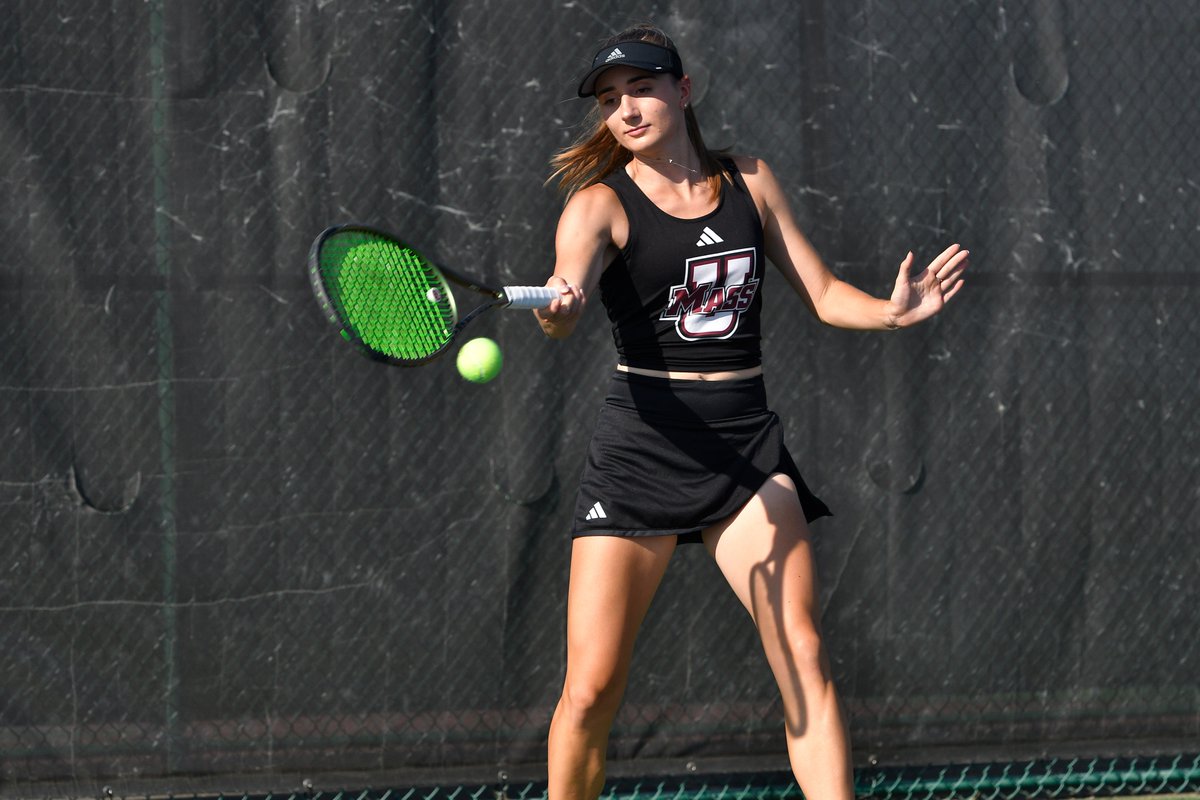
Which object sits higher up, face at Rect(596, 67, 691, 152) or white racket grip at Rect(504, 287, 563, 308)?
face at Rect(596, 67, 691, 152)

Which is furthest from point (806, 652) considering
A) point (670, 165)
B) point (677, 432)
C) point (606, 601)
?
point (670, 165)

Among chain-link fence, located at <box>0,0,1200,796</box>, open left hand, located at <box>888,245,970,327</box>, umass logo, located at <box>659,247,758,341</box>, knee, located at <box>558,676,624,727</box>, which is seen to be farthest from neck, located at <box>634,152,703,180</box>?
knee, located at <box>558,676,624,727</box>

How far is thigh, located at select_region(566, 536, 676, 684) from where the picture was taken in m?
3.06

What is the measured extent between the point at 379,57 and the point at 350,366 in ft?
2.82

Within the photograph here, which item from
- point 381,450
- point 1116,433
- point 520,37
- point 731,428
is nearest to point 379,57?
point 520,37

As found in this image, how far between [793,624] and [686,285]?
74 cm

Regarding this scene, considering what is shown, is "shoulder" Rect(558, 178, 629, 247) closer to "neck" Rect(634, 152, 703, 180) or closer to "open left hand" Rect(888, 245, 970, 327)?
"neck" Rect(634, 152, 703, 180)

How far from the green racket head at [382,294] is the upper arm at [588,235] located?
0.25 m

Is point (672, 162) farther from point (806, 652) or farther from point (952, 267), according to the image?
point (806, 652)

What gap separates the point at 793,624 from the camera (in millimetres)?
3016

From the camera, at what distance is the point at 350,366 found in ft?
13.3

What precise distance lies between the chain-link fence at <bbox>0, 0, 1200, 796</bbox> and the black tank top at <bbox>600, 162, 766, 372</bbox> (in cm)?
103

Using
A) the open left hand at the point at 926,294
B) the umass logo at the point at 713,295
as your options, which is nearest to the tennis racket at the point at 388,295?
the umass logo at the point at 713,295

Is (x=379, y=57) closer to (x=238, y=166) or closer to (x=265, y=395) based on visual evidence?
(x=238, y=166)
